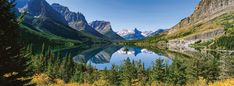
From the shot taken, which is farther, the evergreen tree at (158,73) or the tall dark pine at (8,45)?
the evergreen tree at (158,73)

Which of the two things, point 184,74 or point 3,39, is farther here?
point 184,74

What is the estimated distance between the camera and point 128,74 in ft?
246

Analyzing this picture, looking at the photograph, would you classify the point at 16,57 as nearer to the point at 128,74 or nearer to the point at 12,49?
the point at 12,49

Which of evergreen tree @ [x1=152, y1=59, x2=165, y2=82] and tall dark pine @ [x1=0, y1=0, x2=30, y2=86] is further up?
tall dark pine @ [x1=0, y1=0, x2=30, y2=86]

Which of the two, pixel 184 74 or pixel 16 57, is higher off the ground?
pixel 16 57

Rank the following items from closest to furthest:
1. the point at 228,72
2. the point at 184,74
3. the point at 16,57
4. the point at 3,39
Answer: the point at 3,39 < the point at 16,57 < the point at 228,72 < the point at 184,74

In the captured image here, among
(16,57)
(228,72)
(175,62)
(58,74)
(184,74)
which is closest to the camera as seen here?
(16,57)

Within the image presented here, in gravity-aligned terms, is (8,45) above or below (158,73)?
above

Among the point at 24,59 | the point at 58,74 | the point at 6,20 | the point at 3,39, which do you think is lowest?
the point at 58,74

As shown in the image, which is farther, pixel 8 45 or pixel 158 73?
pixel 158 73

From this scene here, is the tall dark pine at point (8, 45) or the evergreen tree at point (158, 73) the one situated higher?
the tall dark pine at point (8, 45)

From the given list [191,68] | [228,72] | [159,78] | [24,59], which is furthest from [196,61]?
[24,59]

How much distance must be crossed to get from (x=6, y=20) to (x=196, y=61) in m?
51.6

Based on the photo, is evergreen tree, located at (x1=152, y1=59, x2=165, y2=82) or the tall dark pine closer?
the tall dark pine
